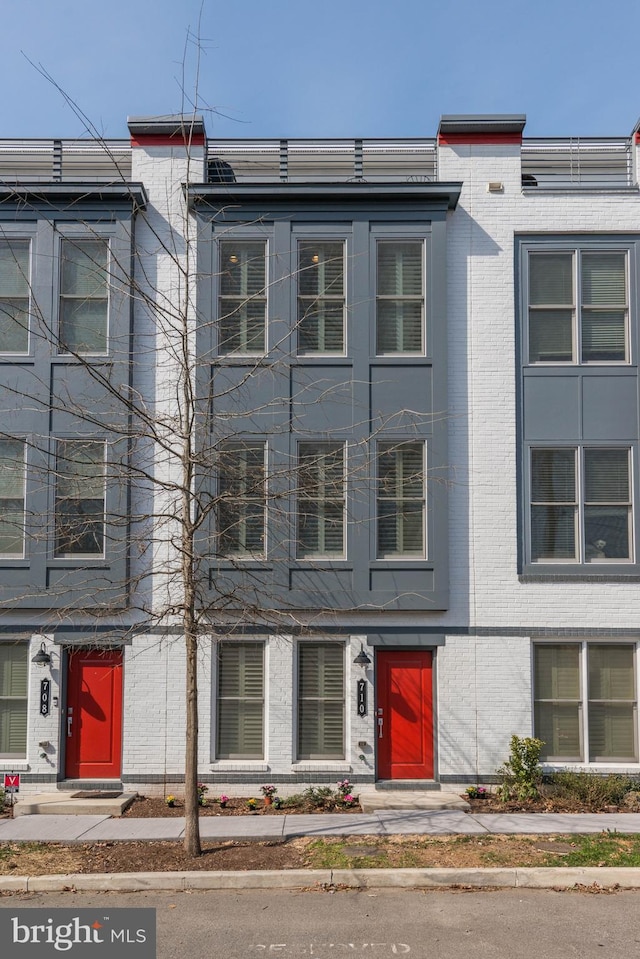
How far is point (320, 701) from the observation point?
45.2 ft

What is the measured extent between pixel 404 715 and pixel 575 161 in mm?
10231

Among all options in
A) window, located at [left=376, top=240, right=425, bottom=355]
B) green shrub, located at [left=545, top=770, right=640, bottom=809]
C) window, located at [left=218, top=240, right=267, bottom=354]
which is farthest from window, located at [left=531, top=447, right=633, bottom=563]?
window, located at [left=218, top=240, right=267, bottom=354]

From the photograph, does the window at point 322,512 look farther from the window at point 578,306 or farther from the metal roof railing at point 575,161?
the metal roof railing at point 575,161

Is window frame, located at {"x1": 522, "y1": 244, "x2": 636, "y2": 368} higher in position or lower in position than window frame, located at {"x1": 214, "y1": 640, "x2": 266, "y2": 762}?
higher

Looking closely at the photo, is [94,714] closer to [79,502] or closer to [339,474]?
[79,502]

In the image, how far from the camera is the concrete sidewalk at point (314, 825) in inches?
440

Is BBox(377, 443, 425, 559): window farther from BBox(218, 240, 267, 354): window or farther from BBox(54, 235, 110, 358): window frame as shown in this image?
BBox(54, 235, 110, 358): window frame

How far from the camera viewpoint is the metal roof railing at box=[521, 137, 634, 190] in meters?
15.1

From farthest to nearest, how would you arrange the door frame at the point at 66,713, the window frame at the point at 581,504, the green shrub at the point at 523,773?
the window frame at the point at 581,504 → the door frame at the point at 66,713 → the green shrub at the point at 523,773

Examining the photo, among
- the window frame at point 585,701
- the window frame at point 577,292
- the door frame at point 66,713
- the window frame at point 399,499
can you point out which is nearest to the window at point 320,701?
the window frame at point 399,499

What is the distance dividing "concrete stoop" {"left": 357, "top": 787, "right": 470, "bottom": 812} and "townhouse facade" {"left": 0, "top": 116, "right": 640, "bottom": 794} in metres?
0.41

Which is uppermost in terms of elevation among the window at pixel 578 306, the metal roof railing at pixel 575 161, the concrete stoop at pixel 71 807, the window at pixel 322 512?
the metal roof railing at pixel 575 161

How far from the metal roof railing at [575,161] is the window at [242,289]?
16.3ft
